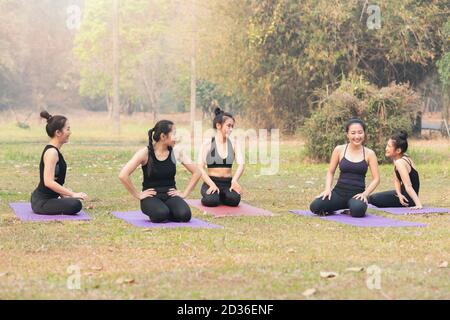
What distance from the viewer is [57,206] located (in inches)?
402

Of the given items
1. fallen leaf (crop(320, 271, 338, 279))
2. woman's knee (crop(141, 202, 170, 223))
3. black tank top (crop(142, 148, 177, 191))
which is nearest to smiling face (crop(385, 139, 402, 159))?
black tank top (crop(142, 148, 177, 191))

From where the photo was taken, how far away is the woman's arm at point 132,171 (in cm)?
958

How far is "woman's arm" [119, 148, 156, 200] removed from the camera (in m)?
9.58

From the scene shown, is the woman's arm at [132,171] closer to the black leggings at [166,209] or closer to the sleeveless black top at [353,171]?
the black leggings at [166,209]

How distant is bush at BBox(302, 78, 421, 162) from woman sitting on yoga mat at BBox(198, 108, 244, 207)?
26.7 ft

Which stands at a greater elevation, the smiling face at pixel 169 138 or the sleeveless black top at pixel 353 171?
the smiling face at pixel 169 138

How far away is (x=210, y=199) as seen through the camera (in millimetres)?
11273

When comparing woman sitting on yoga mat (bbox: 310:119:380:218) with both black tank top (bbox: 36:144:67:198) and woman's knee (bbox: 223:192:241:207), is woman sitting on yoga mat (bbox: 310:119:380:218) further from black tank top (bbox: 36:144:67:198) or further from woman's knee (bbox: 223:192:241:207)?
black tank top (bbox: 36:144:67:198)

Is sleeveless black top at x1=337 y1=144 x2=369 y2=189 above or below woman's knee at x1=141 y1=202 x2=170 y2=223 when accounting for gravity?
above

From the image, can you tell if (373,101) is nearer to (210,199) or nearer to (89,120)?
(210,199)

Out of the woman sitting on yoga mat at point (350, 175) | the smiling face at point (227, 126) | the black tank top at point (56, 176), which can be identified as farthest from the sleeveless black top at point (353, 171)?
the black tank top at point (56, 176)

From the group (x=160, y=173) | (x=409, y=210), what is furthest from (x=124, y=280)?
(x=409, y=210)

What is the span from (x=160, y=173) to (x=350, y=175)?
2.50m
